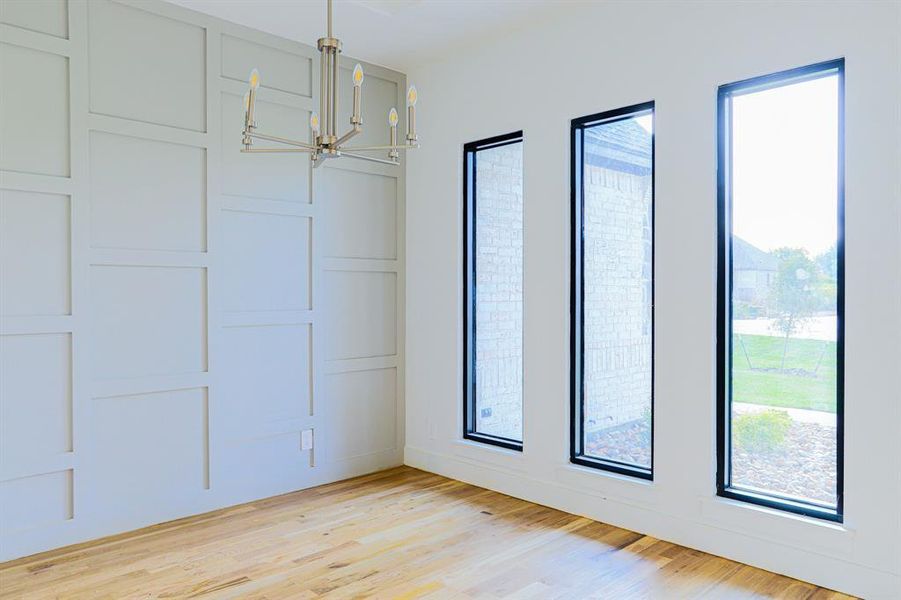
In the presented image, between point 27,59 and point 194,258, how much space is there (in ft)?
3.97

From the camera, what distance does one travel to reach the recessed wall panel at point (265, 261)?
3826mm

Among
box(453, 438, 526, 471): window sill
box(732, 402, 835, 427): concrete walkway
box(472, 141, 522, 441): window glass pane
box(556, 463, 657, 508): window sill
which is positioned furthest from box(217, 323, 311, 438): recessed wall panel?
box(732, 402, 835, 427): concrete walkway

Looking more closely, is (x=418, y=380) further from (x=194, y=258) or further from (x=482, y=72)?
(x=482, y=72)

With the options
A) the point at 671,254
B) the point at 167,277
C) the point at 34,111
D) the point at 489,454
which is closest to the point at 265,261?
the point at 167,277

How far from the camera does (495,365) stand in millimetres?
4273

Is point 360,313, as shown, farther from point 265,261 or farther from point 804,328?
point 804,328

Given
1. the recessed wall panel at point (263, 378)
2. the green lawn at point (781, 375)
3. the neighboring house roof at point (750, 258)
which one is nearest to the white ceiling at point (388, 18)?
the neighboring house roof at point (750, 258)

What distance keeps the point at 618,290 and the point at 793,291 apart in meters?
0.91

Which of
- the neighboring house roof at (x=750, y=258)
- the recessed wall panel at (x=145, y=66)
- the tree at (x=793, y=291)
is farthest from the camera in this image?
the recessed wall panel at (x=145, y=66)

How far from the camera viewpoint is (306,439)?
165 inches

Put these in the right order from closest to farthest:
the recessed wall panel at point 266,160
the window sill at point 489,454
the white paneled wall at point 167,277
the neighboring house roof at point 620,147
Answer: the white paneled wall at point 167,277
the neighboring house roof at point 620,147
the recessed wall panel at point 266,160
the window sill at point 489,454

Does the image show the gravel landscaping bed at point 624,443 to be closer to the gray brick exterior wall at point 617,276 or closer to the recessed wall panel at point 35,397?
the gray brick exterior wall at point 617,276

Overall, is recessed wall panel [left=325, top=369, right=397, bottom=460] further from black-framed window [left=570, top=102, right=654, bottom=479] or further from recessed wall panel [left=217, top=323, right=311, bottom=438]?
black-framed window [left=570, top=102, right=654, bottom=479]

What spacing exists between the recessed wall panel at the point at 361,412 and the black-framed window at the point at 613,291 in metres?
1.47
